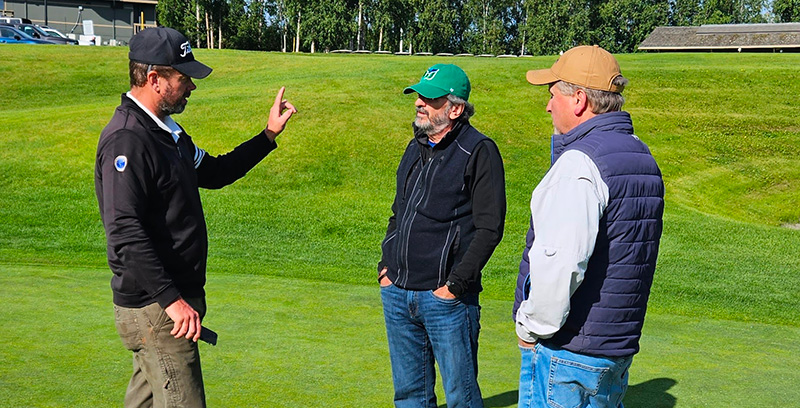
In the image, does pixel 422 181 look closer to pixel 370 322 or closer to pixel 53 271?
pixel 370 322

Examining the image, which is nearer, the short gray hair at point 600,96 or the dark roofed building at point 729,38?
the short gray hair at point 600,96

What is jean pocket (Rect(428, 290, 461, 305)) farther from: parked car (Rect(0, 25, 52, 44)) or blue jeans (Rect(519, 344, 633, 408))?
parked car (Rect(0, 25, 52, 44))

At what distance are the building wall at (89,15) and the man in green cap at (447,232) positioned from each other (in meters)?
67.0

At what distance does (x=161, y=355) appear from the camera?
10.8 ft

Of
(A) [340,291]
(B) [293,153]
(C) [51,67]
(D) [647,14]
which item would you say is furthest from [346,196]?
(D) [647,14]

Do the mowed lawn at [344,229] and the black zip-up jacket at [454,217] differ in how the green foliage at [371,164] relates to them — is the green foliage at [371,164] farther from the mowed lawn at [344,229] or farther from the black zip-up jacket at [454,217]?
the black zip-up jacket at [454,217]

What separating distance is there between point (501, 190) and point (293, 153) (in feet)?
39.5

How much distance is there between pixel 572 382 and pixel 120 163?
203cm

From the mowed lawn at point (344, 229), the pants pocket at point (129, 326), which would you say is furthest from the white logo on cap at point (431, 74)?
the mowed lawn at point (344, 229)

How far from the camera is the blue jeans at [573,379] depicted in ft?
9.65

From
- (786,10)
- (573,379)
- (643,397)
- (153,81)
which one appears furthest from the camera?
(786,10)

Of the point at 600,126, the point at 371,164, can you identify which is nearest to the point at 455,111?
the point at 600,126

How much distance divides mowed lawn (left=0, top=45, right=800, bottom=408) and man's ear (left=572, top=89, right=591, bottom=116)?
2238 millimetres

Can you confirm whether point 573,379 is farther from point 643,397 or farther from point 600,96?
point 643,397
